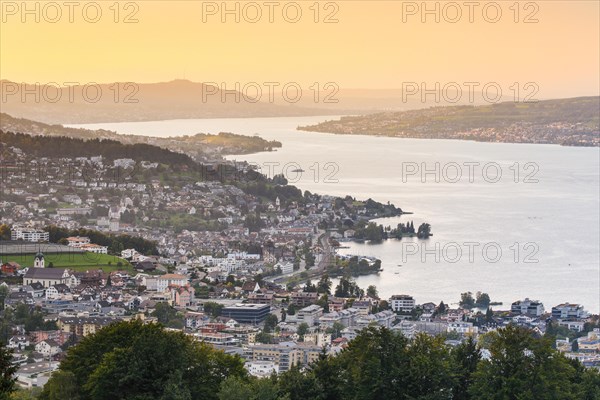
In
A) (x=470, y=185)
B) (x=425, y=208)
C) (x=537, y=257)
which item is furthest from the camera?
(x=470, y=185)

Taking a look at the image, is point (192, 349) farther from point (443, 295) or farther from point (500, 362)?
point (443, 295)

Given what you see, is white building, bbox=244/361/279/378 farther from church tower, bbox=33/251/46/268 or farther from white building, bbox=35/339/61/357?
church tower, bbox=33/251/46/268

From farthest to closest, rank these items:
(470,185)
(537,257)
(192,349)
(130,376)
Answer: (470,185), (537,257), (192,349), (130,376)

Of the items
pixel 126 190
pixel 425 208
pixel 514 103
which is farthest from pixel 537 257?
pixel 514 103

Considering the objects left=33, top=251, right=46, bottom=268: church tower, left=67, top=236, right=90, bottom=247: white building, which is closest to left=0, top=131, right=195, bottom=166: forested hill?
left=67, top=236, right=90, bottom=247: white building

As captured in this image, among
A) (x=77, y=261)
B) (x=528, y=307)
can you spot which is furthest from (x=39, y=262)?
(x=528, y=307)

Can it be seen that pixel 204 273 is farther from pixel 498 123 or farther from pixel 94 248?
pixel 498 123

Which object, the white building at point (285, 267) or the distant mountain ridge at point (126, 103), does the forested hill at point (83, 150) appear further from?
the distant mountain ridge at point (126, 103)
